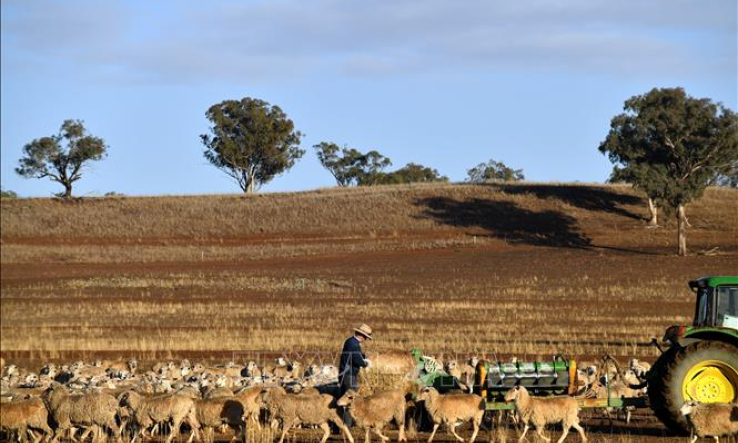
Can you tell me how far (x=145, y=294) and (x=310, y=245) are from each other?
905 inches

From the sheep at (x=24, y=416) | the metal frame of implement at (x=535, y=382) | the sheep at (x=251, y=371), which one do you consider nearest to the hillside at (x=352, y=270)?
the sheep at (x=251, y=371)

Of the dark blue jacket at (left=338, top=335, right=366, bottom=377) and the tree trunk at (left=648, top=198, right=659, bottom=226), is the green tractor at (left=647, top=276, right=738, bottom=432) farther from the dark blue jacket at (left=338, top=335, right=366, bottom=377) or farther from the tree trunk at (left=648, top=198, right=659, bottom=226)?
the tree trunk at (left=648, top=198, right=659, bottom=226)

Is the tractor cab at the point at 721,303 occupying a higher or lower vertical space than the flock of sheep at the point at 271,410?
higher

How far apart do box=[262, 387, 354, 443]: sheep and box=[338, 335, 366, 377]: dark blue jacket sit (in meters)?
0.51

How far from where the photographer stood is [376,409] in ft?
51.3

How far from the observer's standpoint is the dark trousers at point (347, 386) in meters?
16.1

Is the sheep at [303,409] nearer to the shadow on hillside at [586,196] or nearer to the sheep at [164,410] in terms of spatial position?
the sheep at [164,410]

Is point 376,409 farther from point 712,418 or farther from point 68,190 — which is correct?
point 68,190

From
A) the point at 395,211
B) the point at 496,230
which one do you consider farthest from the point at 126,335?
the point at 395,211

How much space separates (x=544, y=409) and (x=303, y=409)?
3.70 m

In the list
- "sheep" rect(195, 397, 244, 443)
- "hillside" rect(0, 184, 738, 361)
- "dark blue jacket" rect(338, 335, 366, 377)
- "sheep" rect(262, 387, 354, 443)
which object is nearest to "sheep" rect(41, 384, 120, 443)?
"sheep" rect(195, 397, 244, 443)

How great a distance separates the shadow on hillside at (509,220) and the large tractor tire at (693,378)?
152 ft

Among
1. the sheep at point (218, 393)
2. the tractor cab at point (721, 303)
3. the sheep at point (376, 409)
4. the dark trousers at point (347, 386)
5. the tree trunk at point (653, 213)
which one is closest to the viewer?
the tractor cab at point (721, 303)

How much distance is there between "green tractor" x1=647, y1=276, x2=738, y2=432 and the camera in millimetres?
14883
